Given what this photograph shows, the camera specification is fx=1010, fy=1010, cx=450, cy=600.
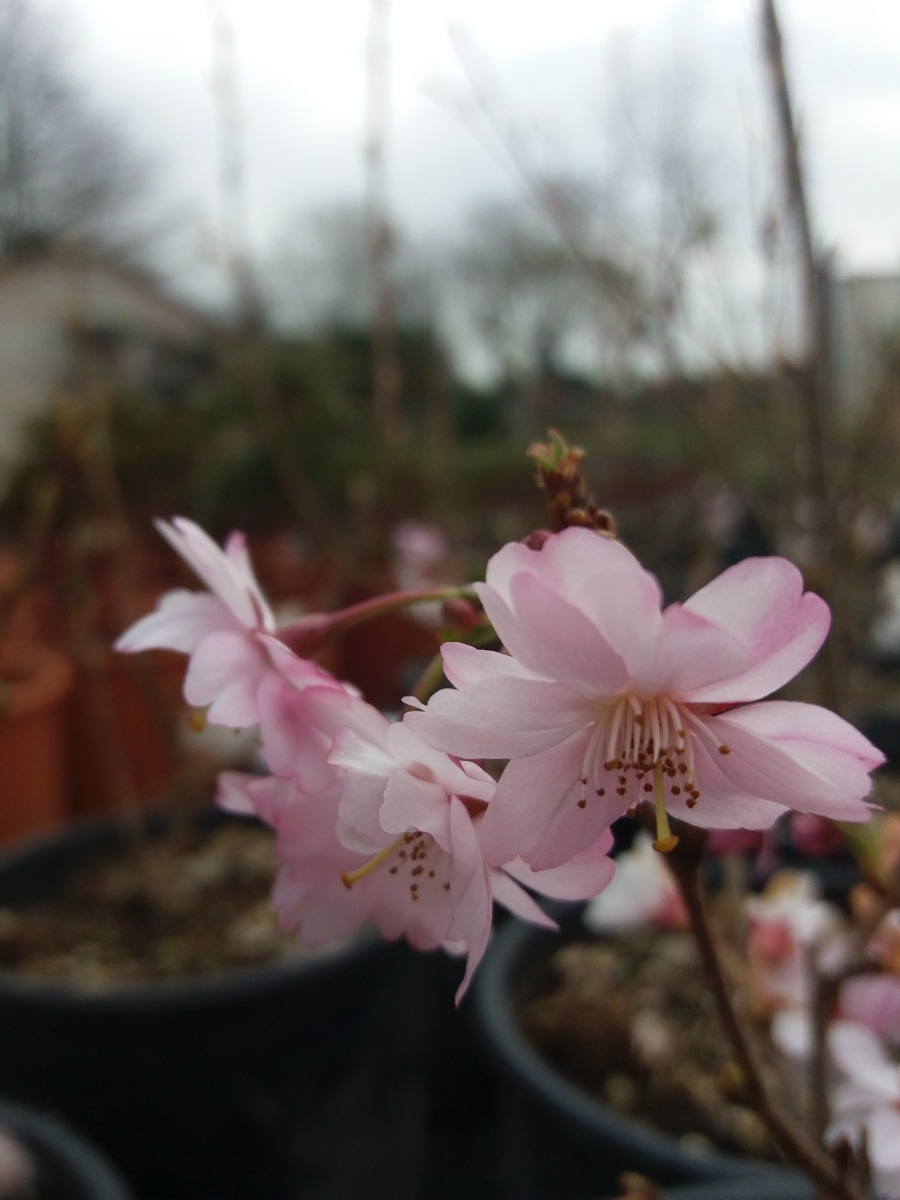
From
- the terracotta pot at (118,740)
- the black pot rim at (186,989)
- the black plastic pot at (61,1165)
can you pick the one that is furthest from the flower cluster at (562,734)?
the terracotta pot at (118,740)

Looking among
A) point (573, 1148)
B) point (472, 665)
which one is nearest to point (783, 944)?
point (573, 1148)

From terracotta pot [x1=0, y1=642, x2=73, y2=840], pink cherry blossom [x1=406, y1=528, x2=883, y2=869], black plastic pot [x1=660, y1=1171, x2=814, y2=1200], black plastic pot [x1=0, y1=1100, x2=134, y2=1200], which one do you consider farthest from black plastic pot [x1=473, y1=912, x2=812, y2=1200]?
terracotta pot [x1=0, y1=642, x2=73, y2=840]

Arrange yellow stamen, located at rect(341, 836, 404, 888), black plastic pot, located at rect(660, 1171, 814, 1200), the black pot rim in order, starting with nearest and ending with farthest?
1. yellow stamen, located at rect(341, 836, 404, 888)
2. black plastic pot, located at rect(660, 1171, 814, 1200)
3. the black pot rim

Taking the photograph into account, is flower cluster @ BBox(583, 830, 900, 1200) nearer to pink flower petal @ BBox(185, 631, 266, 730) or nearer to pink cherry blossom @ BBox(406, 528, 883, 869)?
pink cherry blossom @ BBox(406, 528, 883, 869)

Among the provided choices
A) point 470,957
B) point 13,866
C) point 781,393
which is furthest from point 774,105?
point 13,866

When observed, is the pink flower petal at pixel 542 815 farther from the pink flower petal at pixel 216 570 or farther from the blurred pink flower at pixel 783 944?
the blurred pink flower at pixel 783 944

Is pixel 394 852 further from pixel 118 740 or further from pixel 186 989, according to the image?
pixel 118 740

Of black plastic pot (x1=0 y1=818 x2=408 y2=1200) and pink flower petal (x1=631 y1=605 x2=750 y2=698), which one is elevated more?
pink flower petal (x1=631 y1=605 x2=750 y2=698)

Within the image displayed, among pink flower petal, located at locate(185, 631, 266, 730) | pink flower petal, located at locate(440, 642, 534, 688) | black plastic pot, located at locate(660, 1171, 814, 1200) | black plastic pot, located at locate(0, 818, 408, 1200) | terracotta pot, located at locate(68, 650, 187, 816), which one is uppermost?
pink flower petal, located at locate(440, 642, 534, 688)
